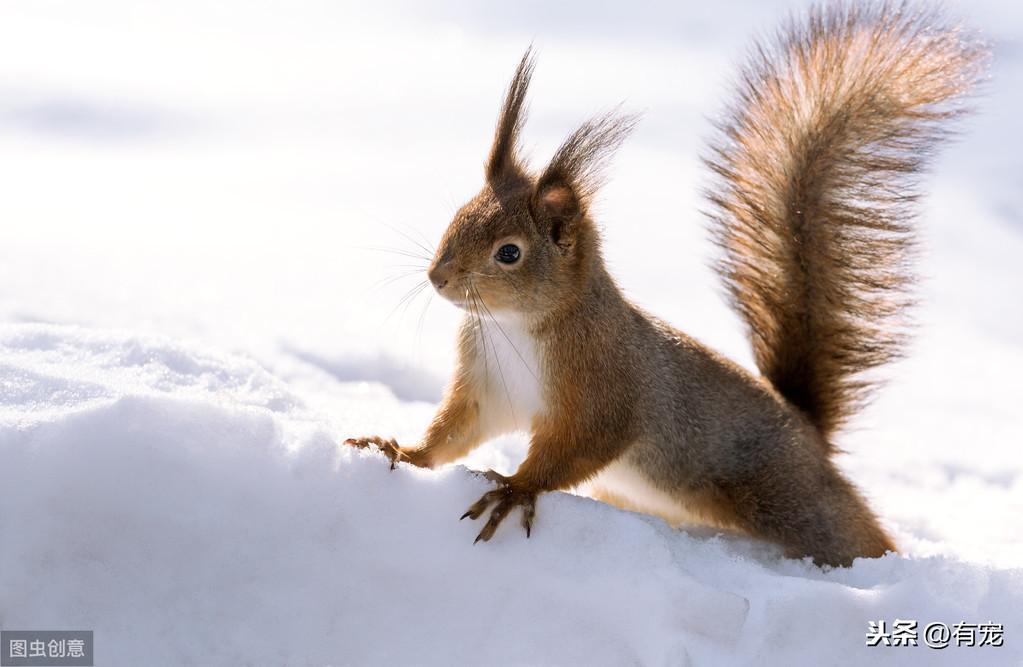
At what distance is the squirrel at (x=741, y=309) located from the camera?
234 cm

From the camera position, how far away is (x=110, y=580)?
1644 mm

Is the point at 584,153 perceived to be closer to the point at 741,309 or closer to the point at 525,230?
the point at 525,230

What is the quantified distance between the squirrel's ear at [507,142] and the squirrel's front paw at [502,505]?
0.84 meters

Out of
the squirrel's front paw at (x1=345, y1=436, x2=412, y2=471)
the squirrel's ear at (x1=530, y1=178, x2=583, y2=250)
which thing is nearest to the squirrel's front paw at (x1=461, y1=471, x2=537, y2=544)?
the squirrel's front paw at (x1=345, y1=436, x2=412, y2=471)

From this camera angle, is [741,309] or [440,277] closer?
[440,277]

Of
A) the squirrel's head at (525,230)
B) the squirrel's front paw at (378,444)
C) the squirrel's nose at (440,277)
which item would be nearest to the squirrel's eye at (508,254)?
the squirrel's head at (525,230)

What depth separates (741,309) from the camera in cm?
293

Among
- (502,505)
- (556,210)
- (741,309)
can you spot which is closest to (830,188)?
(741,309)

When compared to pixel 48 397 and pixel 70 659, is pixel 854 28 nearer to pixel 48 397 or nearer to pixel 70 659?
pixel 48 397

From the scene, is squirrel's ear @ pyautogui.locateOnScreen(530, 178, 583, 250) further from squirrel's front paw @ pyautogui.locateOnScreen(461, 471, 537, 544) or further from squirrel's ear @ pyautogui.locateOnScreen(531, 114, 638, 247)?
squirrel's front paw @ pyautogui.locateOnScreen(461, 471, 537, 544)

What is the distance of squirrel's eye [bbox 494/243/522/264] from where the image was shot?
2.30m

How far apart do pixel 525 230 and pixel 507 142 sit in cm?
29

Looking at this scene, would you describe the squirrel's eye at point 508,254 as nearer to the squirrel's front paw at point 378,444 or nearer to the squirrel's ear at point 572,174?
the squirrel's ear at point 572,174

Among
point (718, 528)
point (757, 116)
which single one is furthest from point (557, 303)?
point (757, 116)
